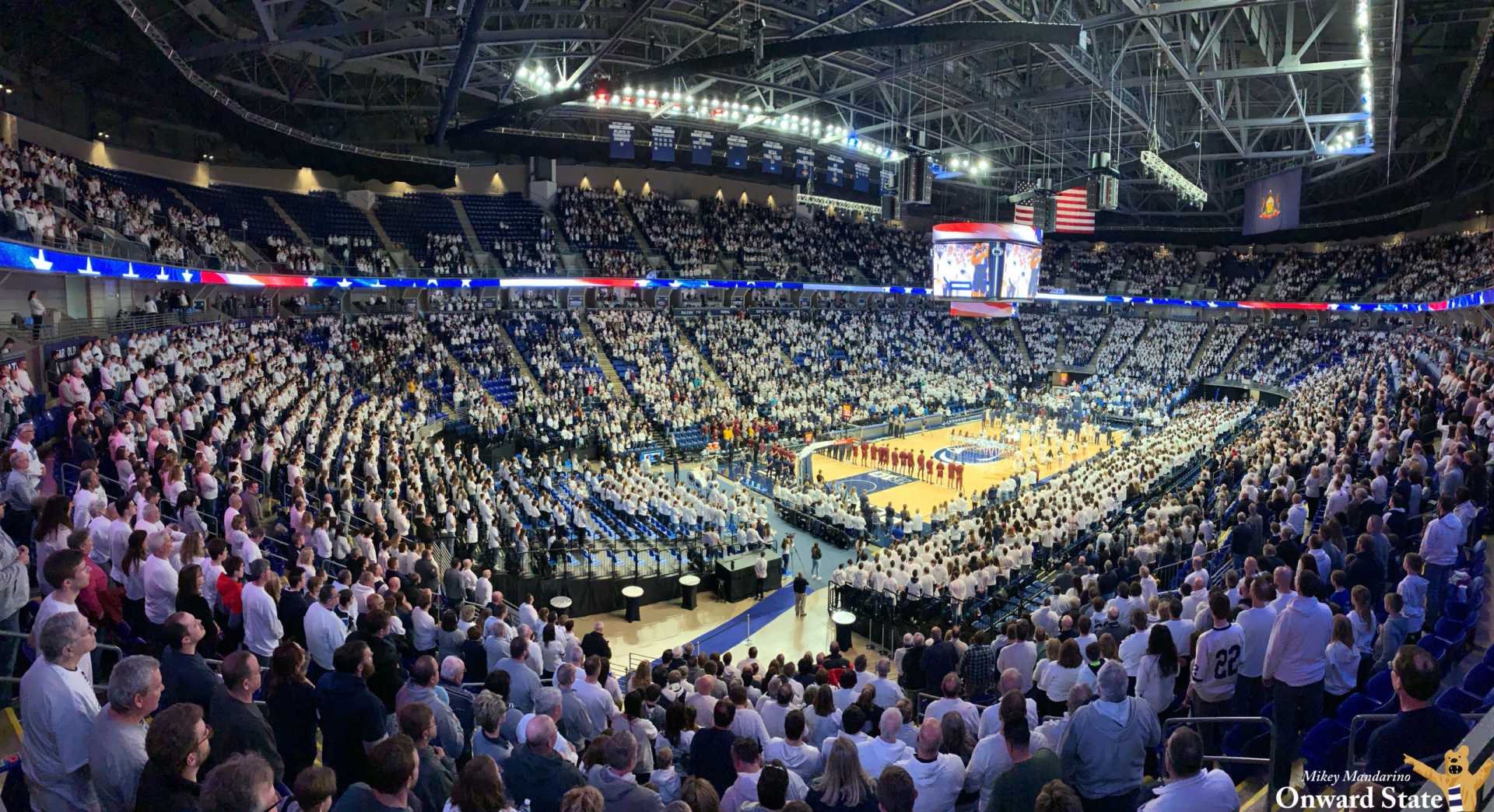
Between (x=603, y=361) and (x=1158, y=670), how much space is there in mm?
33529

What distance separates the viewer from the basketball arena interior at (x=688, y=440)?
16.4 ft

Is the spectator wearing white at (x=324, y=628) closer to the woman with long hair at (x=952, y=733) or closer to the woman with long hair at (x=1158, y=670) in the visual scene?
the woman with long hair at (x=952, y=733)

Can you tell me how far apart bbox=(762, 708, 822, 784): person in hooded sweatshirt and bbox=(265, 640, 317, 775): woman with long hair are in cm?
277

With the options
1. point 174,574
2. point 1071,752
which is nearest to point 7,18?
point 174,574

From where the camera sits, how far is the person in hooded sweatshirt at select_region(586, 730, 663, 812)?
4480 millimetres

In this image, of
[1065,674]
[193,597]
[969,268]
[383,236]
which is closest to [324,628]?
[193,597]

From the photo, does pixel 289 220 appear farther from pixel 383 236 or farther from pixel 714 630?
pixel 714 630

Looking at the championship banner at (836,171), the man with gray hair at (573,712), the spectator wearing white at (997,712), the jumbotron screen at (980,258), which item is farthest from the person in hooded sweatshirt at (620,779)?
the championship banner at (836,171)

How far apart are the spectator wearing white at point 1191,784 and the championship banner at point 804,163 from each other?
33986mm

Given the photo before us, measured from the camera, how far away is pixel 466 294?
4047cm

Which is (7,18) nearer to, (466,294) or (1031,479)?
(466,294)

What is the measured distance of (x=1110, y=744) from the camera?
195 inches

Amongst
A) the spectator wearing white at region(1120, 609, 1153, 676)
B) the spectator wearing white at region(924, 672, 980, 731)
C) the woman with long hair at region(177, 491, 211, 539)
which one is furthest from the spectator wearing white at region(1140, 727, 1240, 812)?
the woman with long hair at region(177, 491, 211, 539)

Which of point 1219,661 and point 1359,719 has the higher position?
point 1359,719
